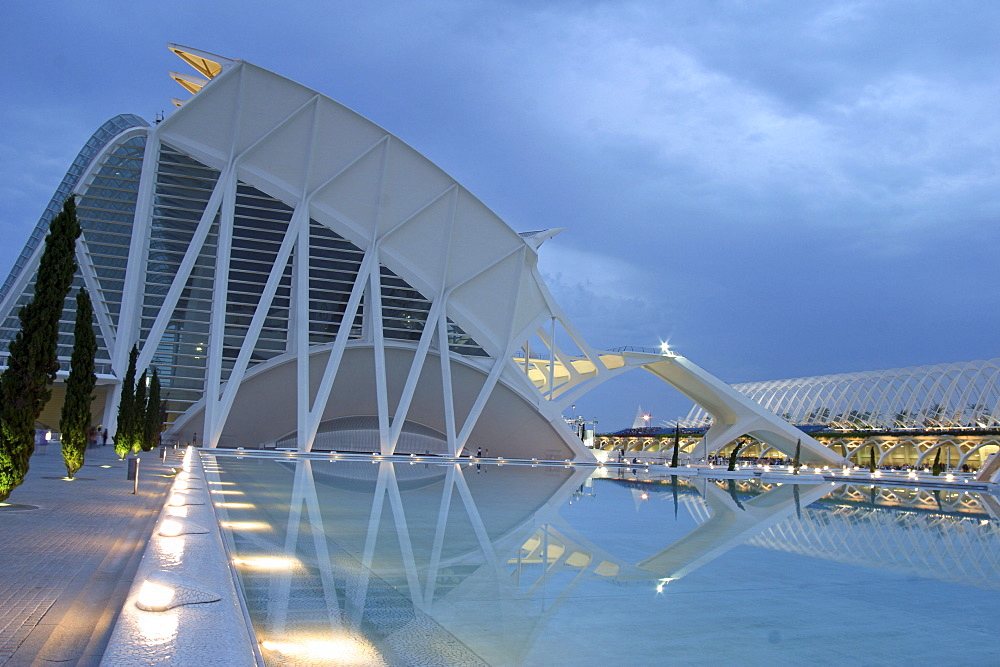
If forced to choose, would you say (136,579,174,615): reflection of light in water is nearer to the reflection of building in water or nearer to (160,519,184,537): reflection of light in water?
(160,519,184,537): reflection of light in water

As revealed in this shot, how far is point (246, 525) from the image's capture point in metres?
8.22

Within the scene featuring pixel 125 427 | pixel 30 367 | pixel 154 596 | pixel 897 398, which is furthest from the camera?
pixel 897 398

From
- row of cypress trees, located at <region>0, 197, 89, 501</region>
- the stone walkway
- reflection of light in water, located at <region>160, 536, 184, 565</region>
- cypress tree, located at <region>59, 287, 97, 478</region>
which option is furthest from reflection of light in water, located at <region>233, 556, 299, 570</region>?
cypress tree, located at <region>59, 287, 97, 478</region>

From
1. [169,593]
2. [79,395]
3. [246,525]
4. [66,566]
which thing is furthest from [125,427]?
[169,593]

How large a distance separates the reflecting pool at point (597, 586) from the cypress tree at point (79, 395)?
16.5 ft

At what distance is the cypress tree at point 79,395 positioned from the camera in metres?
15.0

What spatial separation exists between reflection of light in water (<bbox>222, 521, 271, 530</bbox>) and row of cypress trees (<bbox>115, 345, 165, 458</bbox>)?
17.1 m

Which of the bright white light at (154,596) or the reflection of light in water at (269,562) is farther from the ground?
the bright white light at (154,596)

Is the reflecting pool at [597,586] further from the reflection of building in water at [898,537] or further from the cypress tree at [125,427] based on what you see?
the cypress tree at [125,427]

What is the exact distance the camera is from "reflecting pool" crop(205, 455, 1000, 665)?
4031 millimetres

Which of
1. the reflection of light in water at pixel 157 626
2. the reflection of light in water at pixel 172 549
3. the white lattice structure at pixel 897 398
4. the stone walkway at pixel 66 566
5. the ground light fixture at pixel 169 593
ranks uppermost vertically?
the white lattice structure at pixel 897 398

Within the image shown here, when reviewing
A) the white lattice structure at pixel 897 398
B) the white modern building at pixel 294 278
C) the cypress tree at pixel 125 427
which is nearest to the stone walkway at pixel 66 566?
the cypress tree at pixel 125 427

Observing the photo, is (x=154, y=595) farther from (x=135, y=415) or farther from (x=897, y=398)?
(x=897, y=398)

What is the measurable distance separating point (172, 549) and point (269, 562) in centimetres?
152
